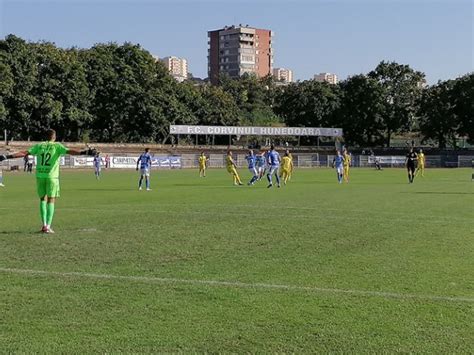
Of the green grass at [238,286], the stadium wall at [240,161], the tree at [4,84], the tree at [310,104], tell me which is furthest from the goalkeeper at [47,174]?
the tree at [310,104]

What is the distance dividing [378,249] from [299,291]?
12.5 ft

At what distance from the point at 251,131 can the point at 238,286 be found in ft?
252

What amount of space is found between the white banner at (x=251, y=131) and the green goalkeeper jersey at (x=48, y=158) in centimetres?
6733

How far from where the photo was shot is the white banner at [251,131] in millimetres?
81250

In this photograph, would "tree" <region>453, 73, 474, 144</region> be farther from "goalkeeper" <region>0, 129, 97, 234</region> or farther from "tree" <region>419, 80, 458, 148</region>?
"goalkeeper" <region>0, 129, 97, 234</region>

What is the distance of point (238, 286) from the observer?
795 cm

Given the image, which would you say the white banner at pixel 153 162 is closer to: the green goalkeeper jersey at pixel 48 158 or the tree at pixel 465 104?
the tree at pixel 465 104

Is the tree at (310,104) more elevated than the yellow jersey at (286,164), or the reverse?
the tree at (310,104)

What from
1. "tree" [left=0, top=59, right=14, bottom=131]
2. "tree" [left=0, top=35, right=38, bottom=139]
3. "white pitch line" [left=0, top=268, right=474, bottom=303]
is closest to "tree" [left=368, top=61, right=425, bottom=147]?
"tree" [left=0, top=35, right=38, bottom=139]

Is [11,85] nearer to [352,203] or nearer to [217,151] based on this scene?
[217,151]

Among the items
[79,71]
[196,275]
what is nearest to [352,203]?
[196,275]

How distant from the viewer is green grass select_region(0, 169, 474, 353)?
5906mm

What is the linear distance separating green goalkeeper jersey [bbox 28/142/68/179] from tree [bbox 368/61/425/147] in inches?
3351

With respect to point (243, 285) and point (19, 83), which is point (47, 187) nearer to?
point (243, 285)
